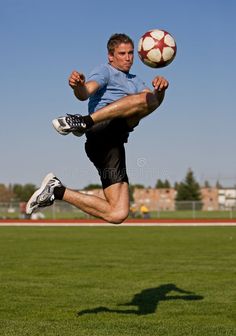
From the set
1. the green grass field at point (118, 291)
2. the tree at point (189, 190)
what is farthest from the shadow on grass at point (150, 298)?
the tree at point (189, 190)

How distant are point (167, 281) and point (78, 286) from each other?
1.82m

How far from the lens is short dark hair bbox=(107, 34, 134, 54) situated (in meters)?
7.55

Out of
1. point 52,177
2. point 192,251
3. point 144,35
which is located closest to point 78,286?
point 52,177

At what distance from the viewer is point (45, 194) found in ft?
25.6

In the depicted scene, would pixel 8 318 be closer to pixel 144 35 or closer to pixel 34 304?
pixel 34 304

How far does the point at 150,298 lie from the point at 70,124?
4.05m

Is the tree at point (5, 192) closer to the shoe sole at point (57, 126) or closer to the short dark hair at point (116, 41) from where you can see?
the short dark hair at point (116, 41)

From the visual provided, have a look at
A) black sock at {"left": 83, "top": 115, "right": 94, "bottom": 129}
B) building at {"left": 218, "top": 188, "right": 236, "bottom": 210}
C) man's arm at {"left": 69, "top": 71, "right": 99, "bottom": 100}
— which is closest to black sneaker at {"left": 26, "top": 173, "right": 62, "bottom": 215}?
black sock at {"left": 83, "top": 115, "right": 94, "bottom": 129}

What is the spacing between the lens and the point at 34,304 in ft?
30.2

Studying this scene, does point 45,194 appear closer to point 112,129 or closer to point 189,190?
point 112,129

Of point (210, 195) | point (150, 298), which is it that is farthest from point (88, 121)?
point (210, 195)

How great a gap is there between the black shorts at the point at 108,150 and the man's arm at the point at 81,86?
513 millimetres

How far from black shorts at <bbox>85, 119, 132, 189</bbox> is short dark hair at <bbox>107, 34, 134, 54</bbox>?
3.19 ft

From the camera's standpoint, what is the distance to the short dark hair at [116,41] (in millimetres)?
7547
